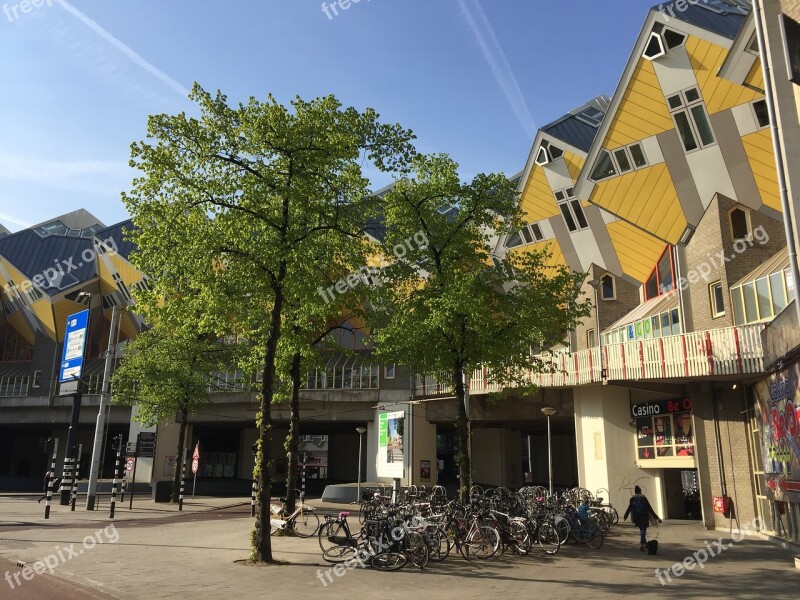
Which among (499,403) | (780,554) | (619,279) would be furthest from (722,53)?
(499,403)

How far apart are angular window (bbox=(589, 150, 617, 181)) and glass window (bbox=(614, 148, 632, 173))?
28 cm

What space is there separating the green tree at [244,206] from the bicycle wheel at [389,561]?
2172 millimetres

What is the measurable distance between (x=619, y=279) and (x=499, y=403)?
8.51 metres

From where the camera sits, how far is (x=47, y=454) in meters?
63.4

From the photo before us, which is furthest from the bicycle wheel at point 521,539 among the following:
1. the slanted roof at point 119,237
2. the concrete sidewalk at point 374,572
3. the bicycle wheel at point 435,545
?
the slanted roof at point 119,237

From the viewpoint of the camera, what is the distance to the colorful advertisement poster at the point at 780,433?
14125 mm

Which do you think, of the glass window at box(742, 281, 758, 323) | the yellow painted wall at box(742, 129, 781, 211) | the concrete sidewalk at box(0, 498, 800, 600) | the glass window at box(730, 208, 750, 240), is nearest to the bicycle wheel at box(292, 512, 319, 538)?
the concrete sidewalk at box(0, 498, 800, 600)

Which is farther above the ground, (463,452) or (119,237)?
(119,237)

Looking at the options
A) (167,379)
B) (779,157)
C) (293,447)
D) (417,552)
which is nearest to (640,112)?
(779,157)

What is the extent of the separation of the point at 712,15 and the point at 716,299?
10.6 meters

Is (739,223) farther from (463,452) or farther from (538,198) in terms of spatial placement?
(463,452)

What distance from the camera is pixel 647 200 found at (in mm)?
24859

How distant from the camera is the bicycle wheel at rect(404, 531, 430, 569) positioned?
12289 mm

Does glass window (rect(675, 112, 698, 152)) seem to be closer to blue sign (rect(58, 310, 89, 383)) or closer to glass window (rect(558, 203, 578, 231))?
glass window (rect(558, 203, 578, 231))
